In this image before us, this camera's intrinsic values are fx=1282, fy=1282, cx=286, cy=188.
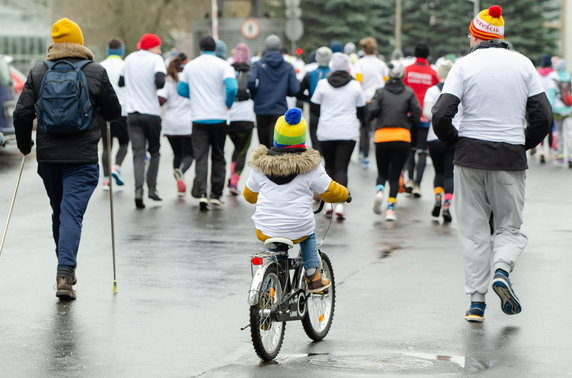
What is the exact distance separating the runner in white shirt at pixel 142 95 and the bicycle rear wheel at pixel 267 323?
25.9 feet

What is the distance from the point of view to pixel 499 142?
8.49 metres

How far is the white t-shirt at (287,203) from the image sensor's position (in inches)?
303

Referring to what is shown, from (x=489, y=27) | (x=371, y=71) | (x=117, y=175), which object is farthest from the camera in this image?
(x=371, y=71)

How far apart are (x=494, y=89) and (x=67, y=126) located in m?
2.99

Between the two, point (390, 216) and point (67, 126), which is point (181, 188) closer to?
point (390, 216)

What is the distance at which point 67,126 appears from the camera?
9078mm

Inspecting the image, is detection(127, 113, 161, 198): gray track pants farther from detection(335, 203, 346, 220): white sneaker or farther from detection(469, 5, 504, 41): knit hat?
detection(469, 5, 504, 41): knit hat

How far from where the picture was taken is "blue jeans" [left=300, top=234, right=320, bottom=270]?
7820 millimetres

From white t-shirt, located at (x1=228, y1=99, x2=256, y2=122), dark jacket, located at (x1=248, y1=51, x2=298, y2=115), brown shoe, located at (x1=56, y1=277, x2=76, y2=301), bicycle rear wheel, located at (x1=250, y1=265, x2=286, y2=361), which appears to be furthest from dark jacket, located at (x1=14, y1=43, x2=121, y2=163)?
white t-shirt, located at (x1=228, y1=99, x2=256, y2=122)

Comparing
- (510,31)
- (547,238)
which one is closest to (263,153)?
(547,238)

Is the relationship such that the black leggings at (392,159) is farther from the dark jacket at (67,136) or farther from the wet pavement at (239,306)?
the dark jacket at (67,136)

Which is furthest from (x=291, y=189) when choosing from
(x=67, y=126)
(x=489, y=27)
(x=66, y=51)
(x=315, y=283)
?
(x=66, y=51)

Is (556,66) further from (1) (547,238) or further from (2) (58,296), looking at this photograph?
(2) (58,296)

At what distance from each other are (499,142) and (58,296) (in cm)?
328
